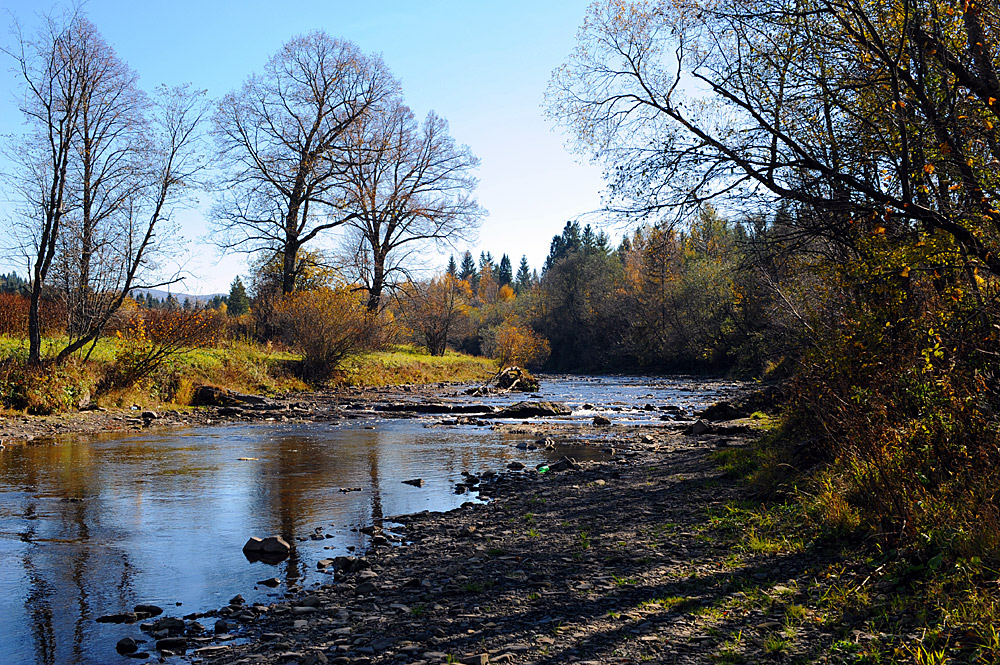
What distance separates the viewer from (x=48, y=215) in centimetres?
1830

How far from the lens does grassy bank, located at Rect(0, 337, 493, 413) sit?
17844mm

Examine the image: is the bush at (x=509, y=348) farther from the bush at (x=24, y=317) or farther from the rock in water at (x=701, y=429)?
the rock in water at (x=701, y=429)

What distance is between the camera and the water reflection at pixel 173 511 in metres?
5.90

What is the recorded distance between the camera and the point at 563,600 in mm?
5527

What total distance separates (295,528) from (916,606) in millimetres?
6702

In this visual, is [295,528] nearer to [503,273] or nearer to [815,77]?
[815,77]

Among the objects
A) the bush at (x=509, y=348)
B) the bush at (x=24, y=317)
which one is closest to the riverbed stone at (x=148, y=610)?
the bush at (x=24, y=317)

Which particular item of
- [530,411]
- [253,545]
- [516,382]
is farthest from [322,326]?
[253,545]

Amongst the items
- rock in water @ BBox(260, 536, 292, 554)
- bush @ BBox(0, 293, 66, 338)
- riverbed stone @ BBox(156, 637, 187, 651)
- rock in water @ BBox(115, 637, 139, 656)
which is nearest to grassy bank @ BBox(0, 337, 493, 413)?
bush @ BBox(0, 293, 66, 338)

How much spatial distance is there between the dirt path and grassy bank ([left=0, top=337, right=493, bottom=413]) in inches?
569

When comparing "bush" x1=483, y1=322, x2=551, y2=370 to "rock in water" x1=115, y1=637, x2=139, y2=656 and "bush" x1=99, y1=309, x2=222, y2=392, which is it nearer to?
"bush" x1=99, y1=309, x2=222, y2=392

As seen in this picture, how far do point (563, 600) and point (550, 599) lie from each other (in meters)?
0.11

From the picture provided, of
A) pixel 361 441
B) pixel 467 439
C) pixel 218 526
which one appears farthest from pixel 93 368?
pixel 218 526

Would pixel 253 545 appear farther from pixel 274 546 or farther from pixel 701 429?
pixel 701 429
